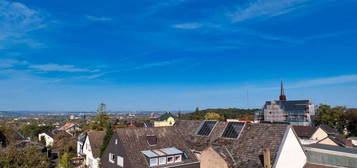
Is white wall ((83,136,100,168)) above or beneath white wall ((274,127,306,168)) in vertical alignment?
beneath

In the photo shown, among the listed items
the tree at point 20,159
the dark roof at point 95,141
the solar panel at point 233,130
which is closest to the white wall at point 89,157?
the dark roof at point 95,141

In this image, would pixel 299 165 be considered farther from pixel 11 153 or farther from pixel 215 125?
pixel 11 153

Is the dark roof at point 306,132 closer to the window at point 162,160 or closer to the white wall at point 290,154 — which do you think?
the white wall at point 290,154

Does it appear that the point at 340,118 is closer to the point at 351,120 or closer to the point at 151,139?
the point at 351,120

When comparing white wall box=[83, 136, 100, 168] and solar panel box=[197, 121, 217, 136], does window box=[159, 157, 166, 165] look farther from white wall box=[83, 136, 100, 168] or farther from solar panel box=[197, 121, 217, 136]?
white wall box=[83, 136, 100, 168]

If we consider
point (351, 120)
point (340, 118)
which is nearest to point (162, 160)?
point (351, 120)

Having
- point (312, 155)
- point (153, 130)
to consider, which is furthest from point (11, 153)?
point (312, 155)

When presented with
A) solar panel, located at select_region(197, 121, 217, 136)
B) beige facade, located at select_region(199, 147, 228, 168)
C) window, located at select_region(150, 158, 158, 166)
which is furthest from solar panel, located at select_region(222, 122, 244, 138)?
window, located at select_region(150, 158, 158, 166)
